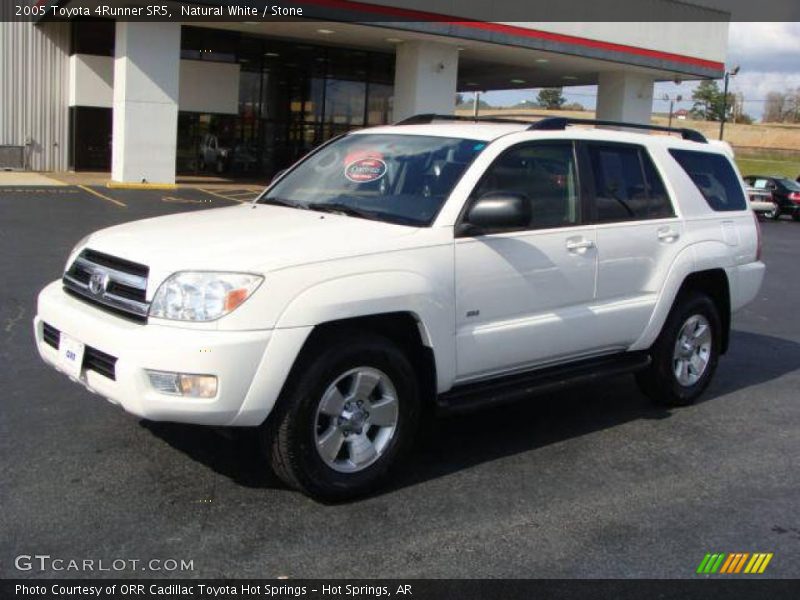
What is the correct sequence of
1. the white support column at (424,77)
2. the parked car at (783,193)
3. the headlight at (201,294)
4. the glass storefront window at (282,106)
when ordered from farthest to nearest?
the parked car at (783,193), the glass storefront window at (282,106), the white support column at (424,77), the headlight at (201,294)

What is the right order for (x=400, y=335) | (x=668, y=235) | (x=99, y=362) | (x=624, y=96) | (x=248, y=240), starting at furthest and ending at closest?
(x=624, y=96) → (x=668, y=235) → (x=400, y=335) → (x=248, y=240) → (x=99, y=362)

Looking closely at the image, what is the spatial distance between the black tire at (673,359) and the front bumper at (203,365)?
310 centimetres

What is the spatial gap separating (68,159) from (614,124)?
85.3 feet

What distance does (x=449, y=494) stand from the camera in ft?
14.7

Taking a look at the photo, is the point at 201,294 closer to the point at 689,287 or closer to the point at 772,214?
the point at 689,287

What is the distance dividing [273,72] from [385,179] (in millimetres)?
26478

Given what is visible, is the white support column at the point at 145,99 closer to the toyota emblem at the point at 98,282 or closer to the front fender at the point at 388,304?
the toyota emblem at the point at 98,282

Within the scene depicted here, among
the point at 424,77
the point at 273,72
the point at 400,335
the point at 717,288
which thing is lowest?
the point at 400,335

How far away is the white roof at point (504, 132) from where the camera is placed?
5254 mm

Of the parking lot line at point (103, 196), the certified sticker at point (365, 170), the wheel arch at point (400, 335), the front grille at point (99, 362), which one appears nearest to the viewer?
the front grille at point (99, 362)

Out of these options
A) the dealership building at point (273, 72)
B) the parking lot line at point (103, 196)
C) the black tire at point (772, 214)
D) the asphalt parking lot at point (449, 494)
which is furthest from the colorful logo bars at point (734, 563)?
the black tire at point (772, 214)
